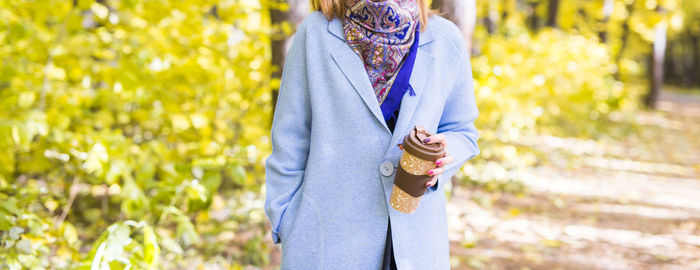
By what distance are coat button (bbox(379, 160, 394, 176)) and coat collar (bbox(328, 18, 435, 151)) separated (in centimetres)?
5

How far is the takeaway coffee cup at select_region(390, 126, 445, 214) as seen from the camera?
5.21ft

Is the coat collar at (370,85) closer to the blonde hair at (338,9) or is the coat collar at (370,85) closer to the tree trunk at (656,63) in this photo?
the blonde hair at (338,9)

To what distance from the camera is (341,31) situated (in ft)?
6.21

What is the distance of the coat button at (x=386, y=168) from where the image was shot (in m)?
1.77

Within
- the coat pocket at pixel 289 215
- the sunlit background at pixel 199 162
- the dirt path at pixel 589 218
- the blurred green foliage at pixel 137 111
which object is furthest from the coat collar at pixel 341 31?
the dirt path at pixel 589 218

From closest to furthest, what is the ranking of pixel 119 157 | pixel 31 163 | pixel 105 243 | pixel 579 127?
pixel 105 243 < pixel 119 157 < pixel 31 163 < pixel 579 127

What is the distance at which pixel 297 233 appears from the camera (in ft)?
6.09

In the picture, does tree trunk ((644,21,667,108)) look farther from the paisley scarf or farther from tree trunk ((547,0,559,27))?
the paisley scarf

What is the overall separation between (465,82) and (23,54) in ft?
10.1

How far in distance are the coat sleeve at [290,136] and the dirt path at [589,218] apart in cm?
271

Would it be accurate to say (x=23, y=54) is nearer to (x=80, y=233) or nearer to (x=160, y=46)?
(x=160, y=46)

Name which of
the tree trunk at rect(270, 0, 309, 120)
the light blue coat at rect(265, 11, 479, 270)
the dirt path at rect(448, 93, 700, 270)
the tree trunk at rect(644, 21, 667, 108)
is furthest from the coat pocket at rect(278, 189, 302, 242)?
the tree trunk at rect(644, 21, 667, 108)

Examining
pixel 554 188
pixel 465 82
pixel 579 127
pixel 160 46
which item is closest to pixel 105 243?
pixel 465 82

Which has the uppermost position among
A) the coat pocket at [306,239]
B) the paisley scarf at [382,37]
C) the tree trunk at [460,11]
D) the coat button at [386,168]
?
the paisley scarf at [382,37]
